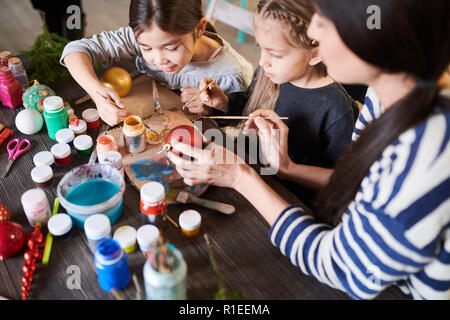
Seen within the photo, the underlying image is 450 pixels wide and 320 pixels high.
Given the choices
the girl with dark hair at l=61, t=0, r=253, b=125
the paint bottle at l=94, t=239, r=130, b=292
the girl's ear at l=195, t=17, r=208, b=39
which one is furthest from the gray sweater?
the paint bottle at l=94, t=239, r=130, b=292

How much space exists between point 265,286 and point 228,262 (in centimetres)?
10

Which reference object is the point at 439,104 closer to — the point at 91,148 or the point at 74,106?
the point at 91,148

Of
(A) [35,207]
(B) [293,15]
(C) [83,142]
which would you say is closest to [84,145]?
(C) [83,142]

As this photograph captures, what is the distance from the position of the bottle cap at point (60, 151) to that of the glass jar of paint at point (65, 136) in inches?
1.3

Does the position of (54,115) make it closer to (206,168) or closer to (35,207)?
(35,207)

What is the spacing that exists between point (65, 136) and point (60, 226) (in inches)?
13.5

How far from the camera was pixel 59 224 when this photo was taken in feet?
2.97

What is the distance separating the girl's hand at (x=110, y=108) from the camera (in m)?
1.23

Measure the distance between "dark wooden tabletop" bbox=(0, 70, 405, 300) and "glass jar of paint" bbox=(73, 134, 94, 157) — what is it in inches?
4.0

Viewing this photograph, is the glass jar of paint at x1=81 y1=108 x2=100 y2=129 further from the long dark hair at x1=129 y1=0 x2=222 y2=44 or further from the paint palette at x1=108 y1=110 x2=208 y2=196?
the long dark hair at x1=129 y1=0 x2=222 y2=44

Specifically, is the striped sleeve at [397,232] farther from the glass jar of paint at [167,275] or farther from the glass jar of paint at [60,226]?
the glass jar of paint at [60,226]

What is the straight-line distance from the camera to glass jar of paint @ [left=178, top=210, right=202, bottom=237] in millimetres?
925

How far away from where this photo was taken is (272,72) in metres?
1.24
